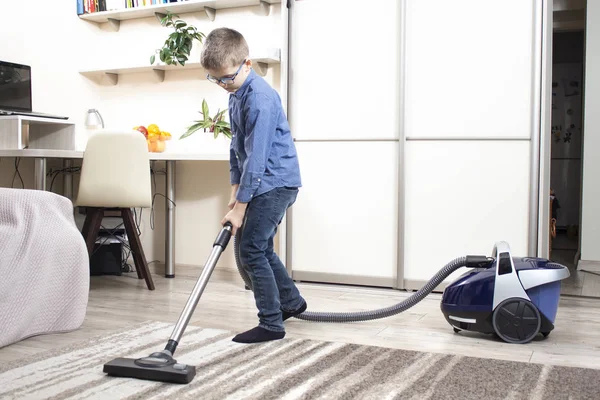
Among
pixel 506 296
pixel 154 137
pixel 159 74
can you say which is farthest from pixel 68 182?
pixel 506 296

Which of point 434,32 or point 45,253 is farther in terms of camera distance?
point 434,32

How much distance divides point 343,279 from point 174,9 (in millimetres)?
1884

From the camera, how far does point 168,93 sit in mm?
4195

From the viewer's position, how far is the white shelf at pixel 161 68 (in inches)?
144

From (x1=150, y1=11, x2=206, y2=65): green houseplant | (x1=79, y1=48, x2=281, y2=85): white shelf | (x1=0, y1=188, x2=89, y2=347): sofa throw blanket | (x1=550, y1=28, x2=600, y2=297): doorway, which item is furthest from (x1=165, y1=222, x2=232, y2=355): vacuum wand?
(x1=550, y1=28, x2=600, y2=297): doorway

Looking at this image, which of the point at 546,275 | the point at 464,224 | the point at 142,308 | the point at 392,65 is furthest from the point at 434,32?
the point at 142,308

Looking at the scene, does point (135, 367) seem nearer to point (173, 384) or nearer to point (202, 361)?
point (173, 384)

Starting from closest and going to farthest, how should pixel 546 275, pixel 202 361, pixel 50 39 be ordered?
1. pixel 202 361
2. pixel 546 275
3. pixel 50 39

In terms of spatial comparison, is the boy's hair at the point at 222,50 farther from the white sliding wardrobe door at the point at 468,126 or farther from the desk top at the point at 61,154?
the white sliding wardrobe door at the point at 468,126

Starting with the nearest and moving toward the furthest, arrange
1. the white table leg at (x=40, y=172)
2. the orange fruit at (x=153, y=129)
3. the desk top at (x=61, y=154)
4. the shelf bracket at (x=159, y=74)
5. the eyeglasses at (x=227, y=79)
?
the eyeglasses at (x=227, y=79) → the desk top at (x=61, y=154) → the white table leg at (x=40, y=172) → the orange fruit at (x=153, y=129) → the shelf bracket at (x=159, y=74)

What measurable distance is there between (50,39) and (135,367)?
2854 mm

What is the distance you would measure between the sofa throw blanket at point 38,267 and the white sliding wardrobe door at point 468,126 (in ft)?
5.24

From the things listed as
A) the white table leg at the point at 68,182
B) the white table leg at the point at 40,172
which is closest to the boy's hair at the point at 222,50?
the white table leg at the point at 40,172

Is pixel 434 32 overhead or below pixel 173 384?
overhead
